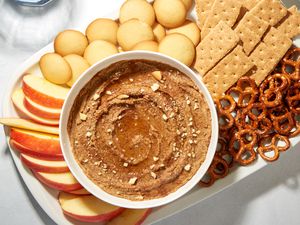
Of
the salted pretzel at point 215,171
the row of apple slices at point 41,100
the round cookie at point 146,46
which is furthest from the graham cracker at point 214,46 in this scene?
the row of apple slices at point 41,100

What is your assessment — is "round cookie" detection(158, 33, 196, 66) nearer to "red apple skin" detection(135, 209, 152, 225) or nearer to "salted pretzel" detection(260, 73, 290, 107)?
"salted pretzel" detection(260, 73, 290, 107)

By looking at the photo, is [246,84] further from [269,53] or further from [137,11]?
[137,11]

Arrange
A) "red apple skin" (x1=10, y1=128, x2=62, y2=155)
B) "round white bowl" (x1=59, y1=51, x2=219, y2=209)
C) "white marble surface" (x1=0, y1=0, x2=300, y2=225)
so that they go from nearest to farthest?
"round white bowl" (x1=59, y1=51, x2=219, y2=209) < "red apple skin" (x1=10, y1=128, x2=62, y2=155) < "white marble surface" (x1=0, y1=0, x2=300, y2=225)

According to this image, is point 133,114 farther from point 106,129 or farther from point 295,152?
point 295,152

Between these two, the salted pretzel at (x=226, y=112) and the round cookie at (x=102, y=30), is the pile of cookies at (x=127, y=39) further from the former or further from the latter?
the salted pretzel at (x=226, y=112)

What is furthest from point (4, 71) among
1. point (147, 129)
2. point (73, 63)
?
point (147, 129)

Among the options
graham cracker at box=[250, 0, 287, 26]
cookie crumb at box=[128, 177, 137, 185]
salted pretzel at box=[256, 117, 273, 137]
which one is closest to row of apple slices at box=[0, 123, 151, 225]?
cookie crumb at box=[128, 177, 137, 185]
